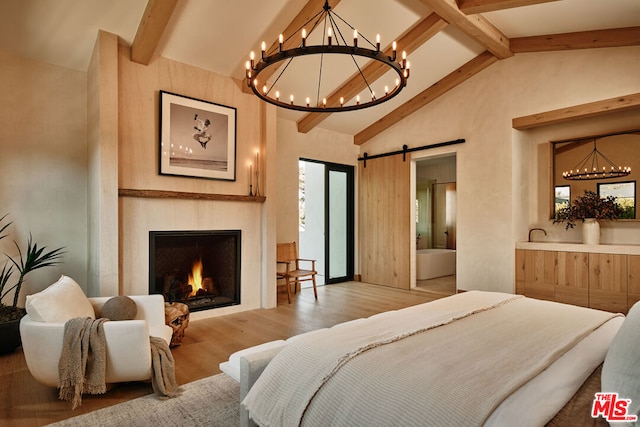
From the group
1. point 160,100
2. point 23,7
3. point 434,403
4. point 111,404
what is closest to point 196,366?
point 111,404

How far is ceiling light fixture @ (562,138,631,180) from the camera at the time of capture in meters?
4.22

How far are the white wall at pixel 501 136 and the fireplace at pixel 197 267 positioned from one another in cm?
329

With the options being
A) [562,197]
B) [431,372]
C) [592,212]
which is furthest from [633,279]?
[431,372]

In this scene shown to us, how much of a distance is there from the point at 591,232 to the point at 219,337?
436 cm

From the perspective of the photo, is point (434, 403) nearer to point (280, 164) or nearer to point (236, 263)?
point (236, 263)

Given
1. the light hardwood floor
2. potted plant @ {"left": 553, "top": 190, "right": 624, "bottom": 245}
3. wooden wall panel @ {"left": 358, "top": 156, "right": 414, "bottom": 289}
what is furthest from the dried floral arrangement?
wooden wall panel @ {"left": 358, "top": 156, "right": 414, "bottom": 289}

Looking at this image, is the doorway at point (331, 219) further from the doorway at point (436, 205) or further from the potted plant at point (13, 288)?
the potted plant at point (13, 288)

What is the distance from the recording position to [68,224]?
3848mm

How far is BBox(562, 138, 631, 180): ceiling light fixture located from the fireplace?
14.1ft

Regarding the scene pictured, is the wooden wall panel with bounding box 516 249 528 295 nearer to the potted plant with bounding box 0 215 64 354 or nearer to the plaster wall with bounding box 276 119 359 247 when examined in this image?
the plaster wall with bounding box 276 119 359 247

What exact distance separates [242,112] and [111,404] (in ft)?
11.0

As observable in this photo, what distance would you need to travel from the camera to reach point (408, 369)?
136 centimetres

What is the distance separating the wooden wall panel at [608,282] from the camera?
3.91 metres

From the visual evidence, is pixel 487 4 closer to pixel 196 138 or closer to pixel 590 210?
pixel 590 210
